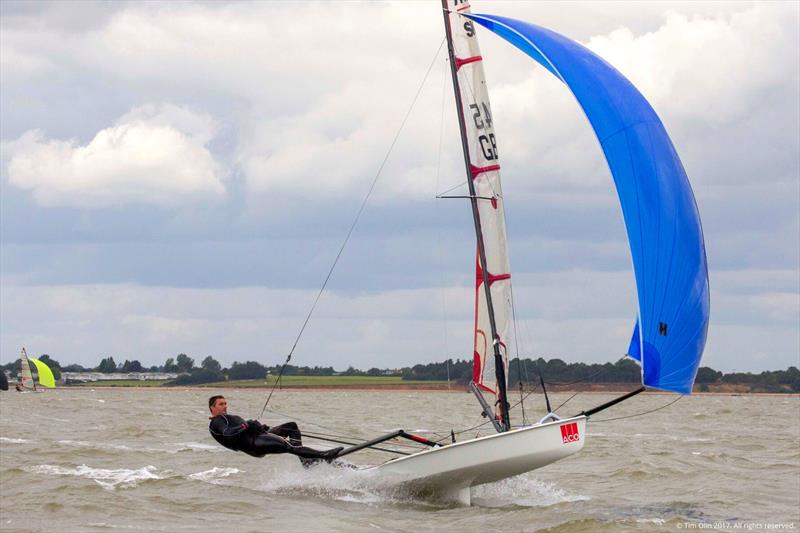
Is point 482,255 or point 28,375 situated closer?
point 482,255

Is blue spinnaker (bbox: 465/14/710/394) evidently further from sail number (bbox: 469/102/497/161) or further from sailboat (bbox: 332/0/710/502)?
sail number (bbox: 469/102/497/161)

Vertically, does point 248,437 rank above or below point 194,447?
above

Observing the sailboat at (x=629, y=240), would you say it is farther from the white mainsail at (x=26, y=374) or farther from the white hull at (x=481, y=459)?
the white mainsail at (x=26, y=374)

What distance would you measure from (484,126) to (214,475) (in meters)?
6.61

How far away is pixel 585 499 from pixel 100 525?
5.93 meters

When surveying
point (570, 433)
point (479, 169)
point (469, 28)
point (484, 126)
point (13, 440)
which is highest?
point (469, 28)

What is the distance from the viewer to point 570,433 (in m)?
11.6

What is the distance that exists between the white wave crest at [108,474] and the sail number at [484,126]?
612 centimetres

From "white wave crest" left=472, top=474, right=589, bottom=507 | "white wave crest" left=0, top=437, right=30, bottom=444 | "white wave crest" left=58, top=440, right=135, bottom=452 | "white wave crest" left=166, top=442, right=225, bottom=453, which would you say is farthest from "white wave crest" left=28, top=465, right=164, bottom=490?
"white wave crest" left=0, top=437, right=30, bottom=444

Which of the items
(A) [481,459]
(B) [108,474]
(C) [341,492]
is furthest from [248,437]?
(B) [108,474]

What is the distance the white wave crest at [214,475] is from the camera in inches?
611

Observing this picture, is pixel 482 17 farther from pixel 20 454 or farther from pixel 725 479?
pixel 20 454

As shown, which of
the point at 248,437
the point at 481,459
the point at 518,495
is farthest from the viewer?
the point at 518,495

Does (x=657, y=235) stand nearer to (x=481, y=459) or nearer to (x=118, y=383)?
(x=481, y=459)
